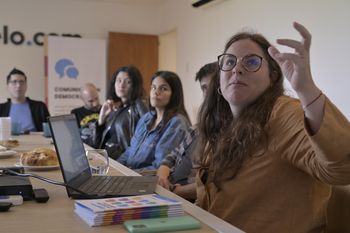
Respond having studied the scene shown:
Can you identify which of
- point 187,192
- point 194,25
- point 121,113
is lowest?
point 187,192

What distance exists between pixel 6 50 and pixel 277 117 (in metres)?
5.76

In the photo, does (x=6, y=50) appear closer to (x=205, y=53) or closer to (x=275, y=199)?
(x=205, y=53)

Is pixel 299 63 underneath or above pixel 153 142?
above

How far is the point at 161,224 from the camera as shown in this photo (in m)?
0.89

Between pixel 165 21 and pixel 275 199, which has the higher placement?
pixel 165 21

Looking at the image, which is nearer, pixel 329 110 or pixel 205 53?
pixel 329 110

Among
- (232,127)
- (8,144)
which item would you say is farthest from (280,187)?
(8,144)

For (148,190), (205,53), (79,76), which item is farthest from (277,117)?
(79,76)

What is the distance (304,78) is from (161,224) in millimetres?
459

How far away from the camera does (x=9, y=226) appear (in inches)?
35.1

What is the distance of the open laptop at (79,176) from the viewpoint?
1176mm

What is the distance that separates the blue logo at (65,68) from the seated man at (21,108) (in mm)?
1893

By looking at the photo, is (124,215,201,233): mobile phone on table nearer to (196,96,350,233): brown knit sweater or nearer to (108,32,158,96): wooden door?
(196,96,350,233): brown knit sweater

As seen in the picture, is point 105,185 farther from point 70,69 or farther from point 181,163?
point 70,69
